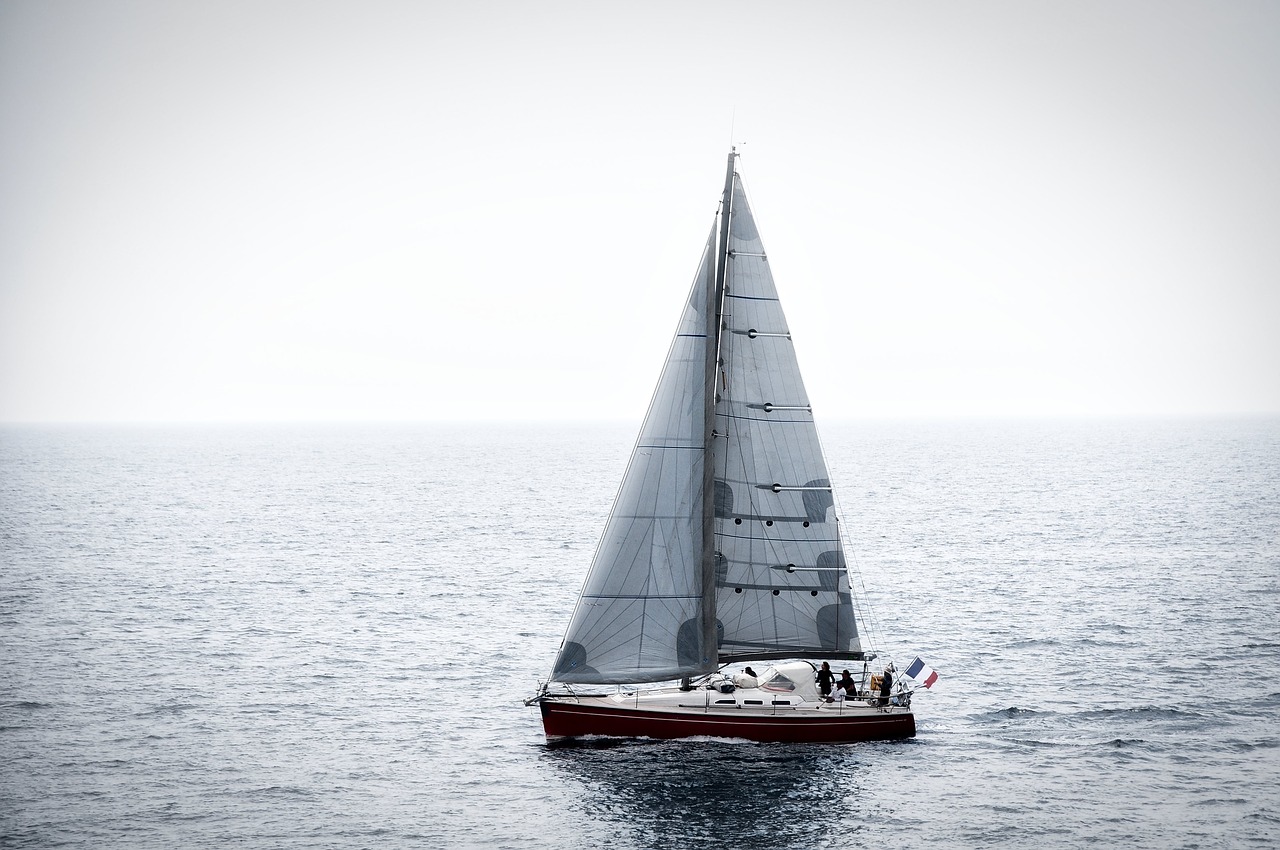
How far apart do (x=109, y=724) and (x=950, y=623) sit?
4204 cm

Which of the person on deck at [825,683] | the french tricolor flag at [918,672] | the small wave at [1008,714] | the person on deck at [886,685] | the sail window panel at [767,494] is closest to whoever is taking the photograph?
the sail window panel at [767,494]

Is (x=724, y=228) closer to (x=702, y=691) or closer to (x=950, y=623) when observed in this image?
(x=702, y=691)

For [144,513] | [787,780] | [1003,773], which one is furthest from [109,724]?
[144,513]

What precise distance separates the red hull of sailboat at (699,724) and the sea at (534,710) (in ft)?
2.03

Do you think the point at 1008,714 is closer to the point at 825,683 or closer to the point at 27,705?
the point at 825,683

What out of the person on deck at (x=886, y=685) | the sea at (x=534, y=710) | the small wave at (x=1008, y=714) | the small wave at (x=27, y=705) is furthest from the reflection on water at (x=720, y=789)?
the small wave at (x=27, y=705)

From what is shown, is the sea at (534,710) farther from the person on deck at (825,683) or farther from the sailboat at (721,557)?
the person on deck at (825,683)

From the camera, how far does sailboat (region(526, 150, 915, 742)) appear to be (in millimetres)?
40844

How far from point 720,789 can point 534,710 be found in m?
12.4

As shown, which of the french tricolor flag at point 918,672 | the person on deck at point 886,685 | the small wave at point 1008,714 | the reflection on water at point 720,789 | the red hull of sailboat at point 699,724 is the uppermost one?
the french tricolor flag at point 918,672

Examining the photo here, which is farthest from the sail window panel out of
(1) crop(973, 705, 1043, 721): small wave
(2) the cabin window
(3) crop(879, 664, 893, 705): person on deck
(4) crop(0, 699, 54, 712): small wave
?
(4) crop(0, 699, 54, 712): small wave

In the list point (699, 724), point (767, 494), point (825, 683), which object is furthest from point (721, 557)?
point (825, 683)

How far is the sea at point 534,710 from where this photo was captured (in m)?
36.2

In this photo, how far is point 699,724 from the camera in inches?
1630
